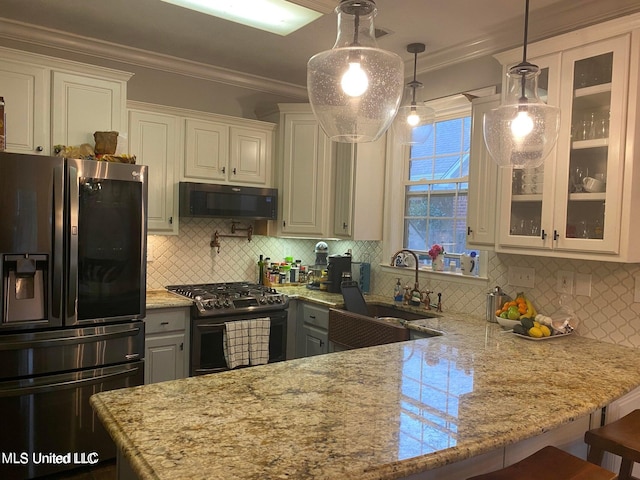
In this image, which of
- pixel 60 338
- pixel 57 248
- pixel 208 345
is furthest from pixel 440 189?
pixel 60 338

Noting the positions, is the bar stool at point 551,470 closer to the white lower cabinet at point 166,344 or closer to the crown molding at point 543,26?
the crown molding at point 543,26

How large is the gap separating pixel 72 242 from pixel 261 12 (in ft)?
5.35

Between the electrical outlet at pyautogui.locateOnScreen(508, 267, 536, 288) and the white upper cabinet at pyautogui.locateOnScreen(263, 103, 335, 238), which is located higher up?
the white upper cabinet at pyautogui.locateOnScreen(263, 103, 335, 238)

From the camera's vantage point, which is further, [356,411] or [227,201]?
[227,201]

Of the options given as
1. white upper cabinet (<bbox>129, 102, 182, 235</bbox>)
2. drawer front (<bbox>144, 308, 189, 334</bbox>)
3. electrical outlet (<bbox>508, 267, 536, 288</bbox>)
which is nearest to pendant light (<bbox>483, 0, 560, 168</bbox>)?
electrical outlet (<bbox>508, 267, 536, 288</bbox>)

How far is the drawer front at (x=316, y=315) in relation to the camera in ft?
11.6

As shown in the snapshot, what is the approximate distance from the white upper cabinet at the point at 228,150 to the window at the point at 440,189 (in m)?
1.24

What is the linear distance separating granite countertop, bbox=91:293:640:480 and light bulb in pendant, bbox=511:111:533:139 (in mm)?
959

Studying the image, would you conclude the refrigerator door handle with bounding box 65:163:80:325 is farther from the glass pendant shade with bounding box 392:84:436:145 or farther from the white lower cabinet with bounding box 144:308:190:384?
the glass pendant shade with bounding box 392:84:436:145

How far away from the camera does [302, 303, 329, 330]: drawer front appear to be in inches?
139

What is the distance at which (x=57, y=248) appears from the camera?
2652 millimetres

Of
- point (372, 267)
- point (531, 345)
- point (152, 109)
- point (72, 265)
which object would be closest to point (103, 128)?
point (152, 109)

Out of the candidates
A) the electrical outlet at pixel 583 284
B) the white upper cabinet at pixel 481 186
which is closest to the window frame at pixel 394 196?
the white upper cabinet at pixel 481 186

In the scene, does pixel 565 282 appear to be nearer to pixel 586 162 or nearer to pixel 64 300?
pixel 586 162
